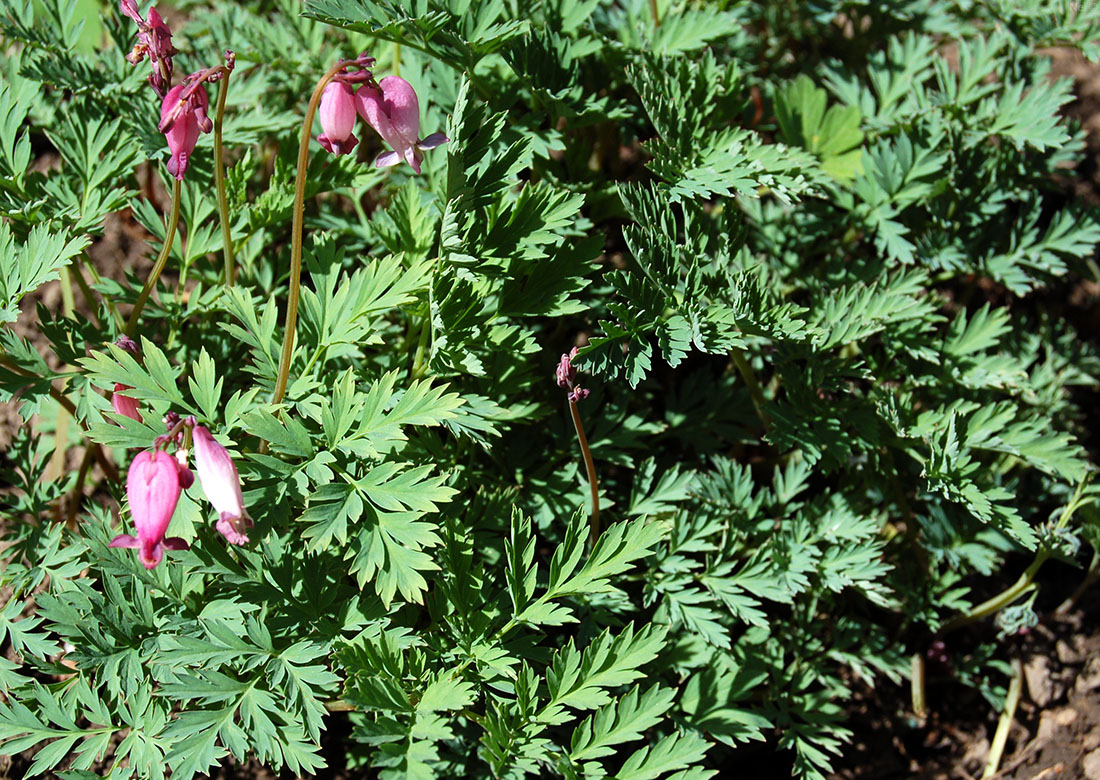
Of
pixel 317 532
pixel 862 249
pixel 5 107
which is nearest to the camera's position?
pixel 317 532

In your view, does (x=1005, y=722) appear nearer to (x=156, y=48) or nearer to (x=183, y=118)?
(x=183, y=118)

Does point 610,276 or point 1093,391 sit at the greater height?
point 610,276

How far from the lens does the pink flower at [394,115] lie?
2.08 m

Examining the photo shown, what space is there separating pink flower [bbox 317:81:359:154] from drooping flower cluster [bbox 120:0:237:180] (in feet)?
0.82

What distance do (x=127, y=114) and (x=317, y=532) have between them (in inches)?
60.4

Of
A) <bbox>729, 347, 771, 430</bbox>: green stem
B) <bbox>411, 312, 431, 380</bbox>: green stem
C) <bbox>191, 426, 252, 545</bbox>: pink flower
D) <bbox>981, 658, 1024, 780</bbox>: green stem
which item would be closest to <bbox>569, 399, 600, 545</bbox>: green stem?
<bbox>411, 312, 431, 380</bbox>: green stem

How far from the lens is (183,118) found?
2090mm

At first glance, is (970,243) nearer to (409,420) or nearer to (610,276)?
(610,276)

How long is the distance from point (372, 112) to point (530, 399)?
3.72 ft

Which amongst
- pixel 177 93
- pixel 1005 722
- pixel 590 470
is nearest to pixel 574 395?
pixel 590 470

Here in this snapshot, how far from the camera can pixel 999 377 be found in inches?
111

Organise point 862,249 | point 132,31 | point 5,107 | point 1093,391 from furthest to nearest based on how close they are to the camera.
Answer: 1. point 1093,391
2. point 862,249
3. point 132,31
4. point 5,107

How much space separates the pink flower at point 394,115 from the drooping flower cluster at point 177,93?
341mm

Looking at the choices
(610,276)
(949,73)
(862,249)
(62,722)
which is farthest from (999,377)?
(62,722)
